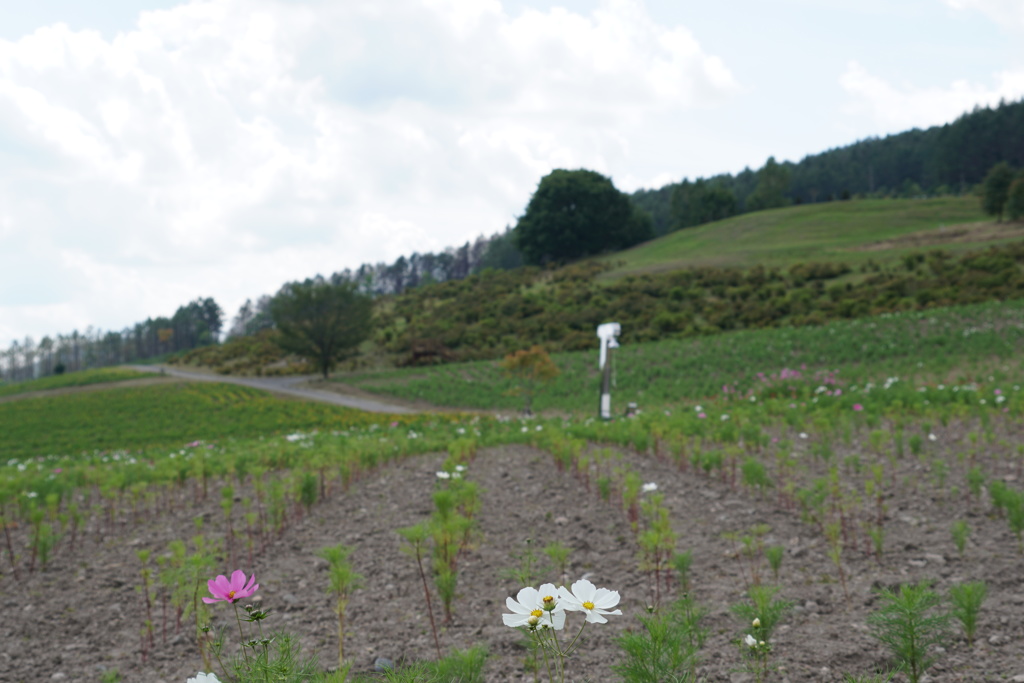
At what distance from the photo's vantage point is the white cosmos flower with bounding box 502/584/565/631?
151 centimetres

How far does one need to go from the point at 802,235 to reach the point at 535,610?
6683 centimetres

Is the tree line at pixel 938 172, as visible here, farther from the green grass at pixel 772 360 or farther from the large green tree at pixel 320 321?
the green grass at pixel 772 360

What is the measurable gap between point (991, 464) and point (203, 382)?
4155 cm

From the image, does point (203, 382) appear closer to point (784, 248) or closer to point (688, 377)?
point (688, 377)

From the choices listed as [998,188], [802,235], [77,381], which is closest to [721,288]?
[802,235]

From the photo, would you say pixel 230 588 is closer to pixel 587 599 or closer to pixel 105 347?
pixel 587 599

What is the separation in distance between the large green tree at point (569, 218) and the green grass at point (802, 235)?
401 cm

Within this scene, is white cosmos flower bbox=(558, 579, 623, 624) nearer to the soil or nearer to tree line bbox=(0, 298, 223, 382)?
the soil

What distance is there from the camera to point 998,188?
52.5m

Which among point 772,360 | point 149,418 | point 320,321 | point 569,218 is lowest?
point 149,418

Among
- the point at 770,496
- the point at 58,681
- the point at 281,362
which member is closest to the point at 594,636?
the point at 58,681

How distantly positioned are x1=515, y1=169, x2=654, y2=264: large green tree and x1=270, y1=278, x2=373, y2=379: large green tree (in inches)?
1389

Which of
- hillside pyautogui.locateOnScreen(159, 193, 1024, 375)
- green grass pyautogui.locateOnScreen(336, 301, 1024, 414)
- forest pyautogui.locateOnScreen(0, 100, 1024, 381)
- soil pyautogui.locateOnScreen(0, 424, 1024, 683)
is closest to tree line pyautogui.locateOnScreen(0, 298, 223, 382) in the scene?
forest pyautogui.locateOnScreen(0, 100, 1024, 381)

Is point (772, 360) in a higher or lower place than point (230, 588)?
lower
